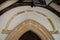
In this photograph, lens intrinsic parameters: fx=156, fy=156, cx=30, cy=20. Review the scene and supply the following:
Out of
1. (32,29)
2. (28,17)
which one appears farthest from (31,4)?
(32,29)

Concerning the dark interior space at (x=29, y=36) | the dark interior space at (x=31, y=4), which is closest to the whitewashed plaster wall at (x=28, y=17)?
the dark interior space at (x=31, y=4)

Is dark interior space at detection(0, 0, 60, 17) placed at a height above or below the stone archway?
above

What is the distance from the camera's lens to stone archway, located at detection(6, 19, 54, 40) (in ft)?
7.73

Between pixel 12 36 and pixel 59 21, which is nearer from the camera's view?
pixel 12 36

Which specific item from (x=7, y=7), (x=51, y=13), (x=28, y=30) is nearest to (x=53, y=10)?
(x=51, y=13)

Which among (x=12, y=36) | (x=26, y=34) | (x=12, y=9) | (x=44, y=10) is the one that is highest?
(x=44, y=10)

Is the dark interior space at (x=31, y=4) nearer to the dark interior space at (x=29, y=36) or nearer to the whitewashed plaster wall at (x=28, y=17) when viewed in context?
the whitewashed plaster wall at (x=28, y=17)

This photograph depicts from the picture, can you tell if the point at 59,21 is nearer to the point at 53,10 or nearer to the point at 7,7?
the point at 53,10

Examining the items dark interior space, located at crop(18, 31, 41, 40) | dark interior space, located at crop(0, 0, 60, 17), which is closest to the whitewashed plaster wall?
dark interior space, located at crop(0, 0, 60, 17)

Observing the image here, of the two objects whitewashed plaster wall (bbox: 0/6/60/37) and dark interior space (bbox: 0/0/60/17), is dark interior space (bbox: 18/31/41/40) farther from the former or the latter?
dark interior space (bbox: 0/0/60/17)

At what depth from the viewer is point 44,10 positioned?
2471 millimetres

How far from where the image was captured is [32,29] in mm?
2381

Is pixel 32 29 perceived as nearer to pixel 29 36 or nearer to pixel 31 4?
pixel 29 36

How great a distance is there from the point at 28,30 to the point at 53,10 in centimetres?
51
